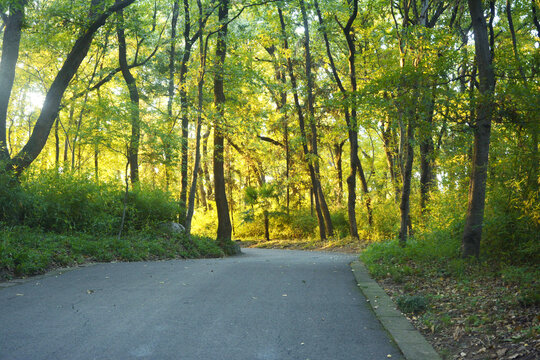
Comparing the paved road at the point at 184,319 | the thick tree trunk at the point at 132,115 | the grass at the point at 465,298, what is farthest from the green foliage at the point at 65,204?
the grass at the point at 465,298

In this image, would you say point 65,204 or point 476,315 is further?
point 65,204

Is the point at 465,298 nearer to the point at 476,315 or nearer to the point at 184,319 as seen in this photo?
the point at 476,315

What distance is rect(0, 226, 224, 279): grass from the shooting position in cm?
732

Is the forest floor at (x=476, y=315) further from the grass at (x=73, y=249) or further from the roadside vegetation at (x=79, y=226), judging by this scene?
the roadside vegetation at (x=79, y=226)

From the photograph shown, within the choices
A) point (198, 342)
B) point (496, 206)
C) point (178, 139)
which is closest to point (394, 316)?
Result: point (198, 342)

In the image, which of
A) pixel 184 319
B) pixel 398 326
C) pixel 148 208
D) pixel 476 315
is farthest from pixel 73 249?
pixel 476 315

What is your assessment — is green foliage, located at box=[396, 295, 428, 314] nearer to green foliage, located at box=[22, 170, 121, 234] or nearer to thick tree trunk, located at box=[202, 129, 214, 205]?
green foliage, located at box=[22, 170, 121, 234]

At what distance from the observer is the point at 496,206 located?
26.5 feet

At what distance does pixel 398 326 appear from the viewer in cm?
468

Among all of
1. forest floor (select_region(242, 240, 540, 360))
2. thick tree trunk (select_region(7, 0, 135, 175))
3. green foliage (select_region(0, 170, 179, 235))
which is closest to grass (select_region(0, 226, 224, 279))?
green foliage (select_region(0, 170, 179, 235))

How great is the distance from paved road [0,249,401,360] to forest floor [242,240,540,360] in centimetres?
59

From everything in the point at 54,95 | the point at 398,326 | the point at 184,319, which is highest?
the point at 54,95

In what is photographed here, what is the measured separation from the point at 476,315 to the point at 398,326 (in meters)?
0.87

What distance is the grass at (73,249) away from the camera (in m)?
7.32
